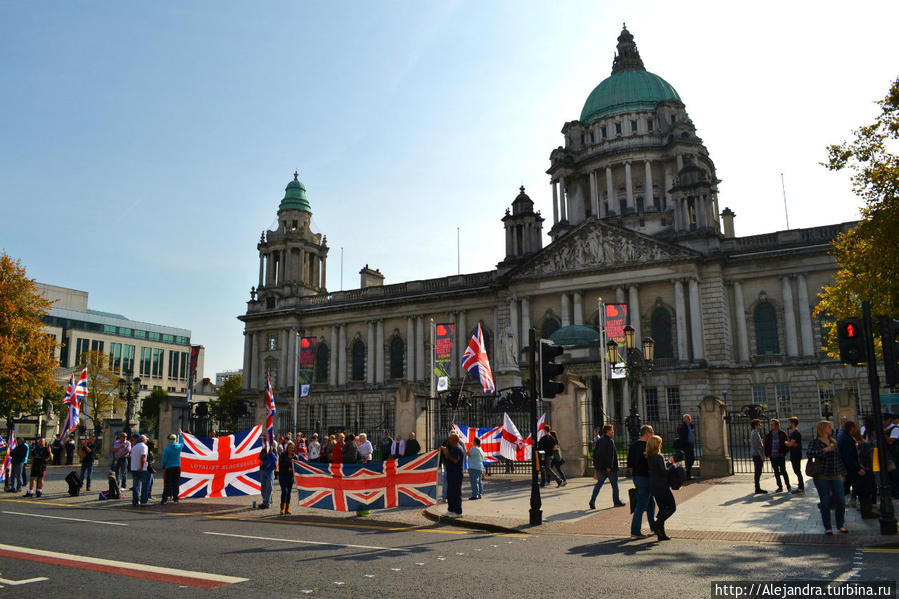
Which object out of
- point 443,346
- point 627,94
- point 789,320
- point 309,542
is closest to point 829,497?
point 309,542

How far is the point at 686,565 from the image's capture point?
938 centimetres

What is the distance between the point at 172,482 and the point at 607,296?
36.8 meters

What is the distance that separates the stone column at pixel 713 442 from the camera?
22250 millimetres

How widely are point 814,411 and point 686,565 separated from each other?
39.8m

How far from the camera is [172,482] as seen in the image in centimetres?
1909

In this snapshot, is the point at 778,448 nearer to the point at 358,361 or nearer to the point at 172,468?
the point at 172,468

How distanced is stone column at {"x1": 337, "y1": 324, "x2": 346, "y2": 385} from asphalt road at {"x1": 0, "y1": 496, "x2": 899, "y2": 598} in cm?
5034

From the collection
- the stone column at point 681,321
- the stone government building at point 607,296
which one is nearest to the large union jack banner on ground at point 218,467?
the stone government building at point 607,296

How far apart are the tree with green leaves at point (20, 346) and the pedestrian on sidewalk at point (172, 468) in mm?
25329

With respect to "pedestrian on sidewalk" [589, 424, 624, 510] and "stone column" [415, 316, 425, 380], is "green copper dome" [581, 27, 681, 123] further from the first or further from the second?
"pedestrian on sidewalk" [589, 424, 624, 510]

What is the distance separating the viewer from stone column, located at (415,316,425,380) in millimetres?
59250

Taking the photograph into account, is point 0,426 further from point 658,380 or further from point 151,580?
point 151,580

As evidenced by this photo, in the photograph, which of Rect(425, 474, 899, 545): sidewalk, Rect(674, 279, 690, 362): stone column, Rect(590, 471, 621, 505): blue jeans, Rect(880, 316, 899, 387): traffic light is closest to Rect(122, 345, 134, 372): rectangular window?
Rect(674, 279, 690, 362): stone column

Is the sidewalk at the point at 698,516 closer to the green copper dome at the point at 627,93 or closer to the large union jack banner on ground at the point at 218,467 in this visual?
the large union jack banner on ground at the point at 218,467
